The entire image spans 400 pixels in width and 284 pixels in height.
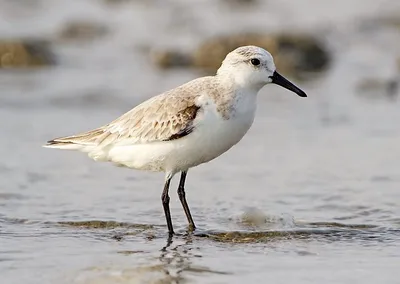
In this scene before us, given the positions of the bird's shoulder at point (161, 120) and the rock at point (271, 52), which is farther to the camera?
the rock at point (271, 52)

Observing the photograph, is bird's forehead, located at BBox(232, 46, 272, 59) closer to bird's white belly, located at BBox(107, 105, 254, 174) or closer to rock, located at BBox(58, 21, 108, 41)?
bird's white belly, located at BBox(107, 105, 254, 174)

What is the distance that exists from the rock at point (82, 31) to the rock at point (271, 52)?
9.82 ft

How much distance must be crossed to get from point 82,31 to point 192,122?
39.7ft

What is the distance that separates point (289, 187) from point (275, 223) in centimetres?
127

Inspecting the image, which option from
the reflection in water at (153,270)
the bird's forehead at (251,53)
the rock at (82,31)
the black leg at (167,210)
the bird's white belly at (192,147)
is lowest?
the reflection in water at (153,270)

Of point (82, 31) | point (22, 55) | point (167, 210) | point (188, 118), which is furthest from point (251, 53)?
point (82, 31)

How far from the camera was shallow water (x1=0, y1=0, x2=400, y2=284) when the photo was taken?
725cm

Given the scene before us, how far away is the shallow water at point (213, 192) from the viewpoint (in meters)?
7.25

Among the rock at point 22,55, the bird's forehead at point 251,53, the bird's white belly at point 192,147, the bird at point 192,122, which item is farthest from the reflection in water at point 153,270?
the rock at point 22,55

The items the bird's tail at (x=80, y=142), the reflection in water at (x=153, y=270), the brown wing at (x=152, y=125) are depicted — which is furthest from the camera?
the bird's tail at (x=80, y=142)

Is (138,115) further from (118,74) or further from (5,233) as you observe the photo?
(118,74)

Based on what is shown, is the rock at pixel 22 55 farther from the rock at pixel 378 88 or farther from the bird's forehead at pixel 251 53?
the bird's forehead at pixel 251 53

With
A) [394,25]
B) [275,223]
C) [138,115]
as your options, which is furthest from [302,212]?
[394,25]

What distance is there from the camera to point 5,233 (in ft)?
26.8
